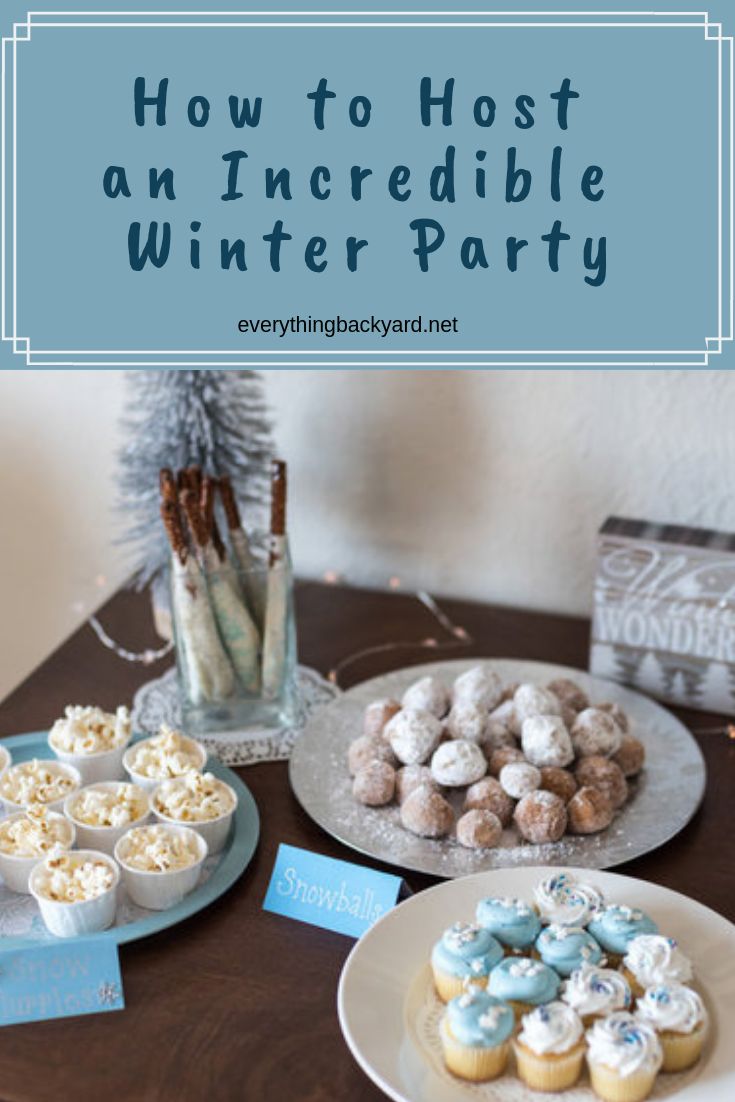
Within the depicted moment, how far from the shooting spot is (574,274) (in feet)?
4.35

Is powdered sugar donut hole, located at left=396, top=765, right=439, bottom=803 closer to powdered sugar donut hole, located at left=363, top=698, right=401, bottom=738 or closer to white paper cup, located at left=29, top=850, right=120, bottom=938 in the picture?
powdered sugar donut hole, located at left=363, top=698, right=401, bottom=738

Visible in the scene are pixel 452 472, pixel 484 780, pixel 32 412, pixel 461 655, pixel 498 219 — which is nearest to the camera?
pixel 484 780

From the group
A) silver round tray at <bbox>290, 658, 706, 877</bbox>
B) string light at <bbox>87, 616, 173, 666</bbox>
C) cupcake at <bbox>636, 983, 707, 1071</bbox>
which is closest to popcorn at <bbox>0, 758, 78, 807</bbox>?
silver round tray at <bbox>290, 658, 706, 877</bbox>

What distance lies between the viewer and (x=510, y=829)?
1164 mm

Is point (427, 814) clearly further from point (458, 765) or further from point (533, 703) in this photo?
point (533, 703)

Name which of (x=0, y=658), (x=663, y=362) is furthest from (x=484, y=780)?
(x=0, y=658)

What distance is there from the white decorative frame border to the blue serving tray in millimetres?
447

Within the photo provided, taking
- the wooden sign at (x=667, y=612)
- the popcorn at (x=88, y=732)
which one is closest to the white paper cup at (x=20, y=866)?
the popcorn at (x=88, y=732)

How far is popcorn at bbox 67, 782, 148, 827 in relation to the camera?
44.8 inches

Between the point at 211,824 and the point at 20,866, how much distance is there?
154mm

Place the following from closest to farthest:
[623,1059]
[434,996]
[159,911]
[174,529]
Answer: [623,1059] < [434,996] < [159,911] < [174,529]

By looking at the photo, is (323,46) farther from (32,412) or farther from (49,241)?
(32,412)

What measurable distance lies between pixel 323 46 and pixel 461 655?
25.4 inches

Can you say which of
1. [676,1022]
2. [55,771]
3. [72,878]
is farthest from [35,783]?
[676,1022]
